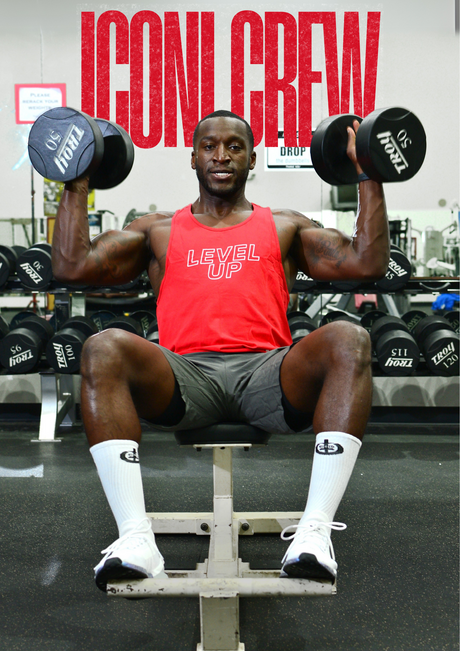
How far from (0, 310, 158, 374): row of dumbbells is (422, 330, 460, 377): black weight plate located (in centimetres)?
150

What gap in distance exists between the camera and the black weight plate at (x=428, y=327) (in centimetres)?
324

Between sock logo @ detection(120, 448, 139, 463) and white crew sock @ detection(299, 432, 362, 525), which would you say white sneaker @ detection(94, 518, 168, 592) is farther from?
white crew sock @ detection(299, 432, 362, 525)

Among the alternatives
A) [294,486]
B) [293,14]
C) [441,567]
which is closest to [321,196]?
[293,14]

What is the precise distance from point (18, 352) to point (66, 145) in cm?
187

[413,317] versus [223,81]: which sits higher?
[223,81]

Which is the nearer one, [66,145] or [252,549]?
[66,145]

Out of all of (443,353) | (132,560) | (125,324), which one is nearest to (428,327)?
(443,353)

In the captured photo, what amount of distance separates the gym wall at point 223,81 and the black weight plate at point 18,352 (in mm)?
1459

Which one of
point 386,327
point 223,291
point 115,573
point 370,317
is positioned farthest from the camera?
point 370,317

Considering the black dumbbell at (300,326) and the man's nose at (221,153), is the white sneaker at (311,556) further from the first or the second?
the black dumbbell at (300,326)

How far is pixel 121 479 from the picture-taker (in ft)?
3.73

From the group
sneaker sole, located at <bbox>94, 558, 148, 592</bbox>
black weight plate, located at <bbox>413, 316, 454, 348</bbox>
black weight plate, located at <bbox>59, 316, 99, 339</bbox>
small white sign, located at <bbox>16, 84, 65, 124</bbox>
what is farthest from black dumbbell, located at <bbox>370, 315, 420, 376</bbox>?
small white sign, located at <bbox>16, 84, 65, 124</bbox>

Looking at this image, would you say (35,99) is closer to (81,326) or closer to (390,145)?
(81,326)

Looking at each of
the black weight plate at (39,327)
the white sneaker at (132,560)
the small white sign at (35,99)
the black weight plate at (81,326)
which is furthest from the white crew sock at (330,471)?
the small white sign at (35,99)
